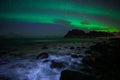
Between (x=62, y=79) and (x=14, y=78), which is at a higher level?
(x=62, y=79)

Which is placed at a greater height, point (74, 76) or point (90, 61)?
point (74, 76)

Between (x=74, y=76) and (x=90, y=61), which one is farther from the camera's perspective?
(x=90, y=61)

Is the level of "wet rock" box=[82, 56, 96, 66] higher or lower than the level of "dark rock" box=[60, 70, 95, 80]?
lower

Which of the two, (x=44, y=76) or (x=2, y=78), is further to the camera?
(x=44, y=76)

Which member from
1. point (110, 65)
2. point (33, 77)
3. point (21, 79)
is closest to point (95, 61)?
point (110, 65)

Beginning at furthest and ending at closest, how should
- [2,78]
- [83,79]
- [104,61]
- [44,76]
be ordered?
1. [104,61]
2. [44,76]
3. [2,78]
4. [83,79]

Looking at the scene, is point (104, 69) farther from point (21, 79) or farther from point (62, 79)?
point (21, 79)

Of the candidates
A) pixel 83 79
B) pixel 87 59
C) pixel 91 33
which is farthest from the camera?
pixel 91 33

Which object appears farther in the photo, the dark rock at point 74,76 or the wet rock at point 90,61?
the wet rock at point 90,61

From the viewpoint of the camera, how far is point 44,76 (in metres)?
9.92

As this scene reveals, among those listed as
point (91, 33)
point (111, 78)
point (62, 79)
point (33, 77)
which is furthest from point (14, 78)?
point (91, 33)

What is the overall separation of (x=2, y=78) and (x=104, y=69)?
765 centimetres

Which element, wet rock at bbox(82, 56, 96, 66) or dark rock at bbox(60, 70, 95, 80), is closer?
dark rock at bbox(60, 70, 95, 80)

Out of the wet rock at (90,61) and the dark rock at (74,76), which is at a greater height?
the dark rock at (74,76)
